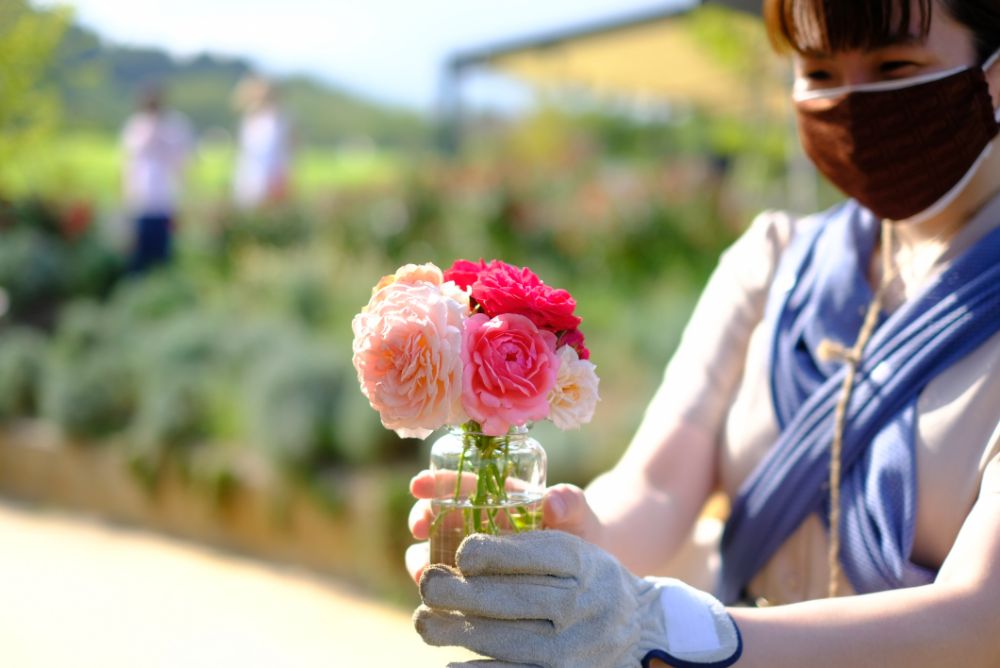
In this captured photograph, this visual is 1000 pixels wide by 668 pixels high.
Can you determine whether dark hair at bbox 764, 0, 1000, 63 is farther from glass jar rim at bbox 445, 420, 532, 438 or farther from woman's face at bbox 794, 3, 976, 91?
glass jar rim at bbox 445, 420, 532, 438

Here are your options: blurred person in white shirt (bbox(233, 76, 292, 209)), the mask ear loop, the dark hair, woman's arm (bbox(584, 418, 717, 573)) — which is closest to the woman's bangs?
the dark hair

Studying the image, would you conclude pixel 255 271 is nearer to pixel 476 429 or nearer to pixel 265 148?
pixel 265 148

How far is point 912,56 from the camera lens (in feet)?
6.12

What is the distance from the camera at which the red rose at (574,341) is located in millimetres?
1470

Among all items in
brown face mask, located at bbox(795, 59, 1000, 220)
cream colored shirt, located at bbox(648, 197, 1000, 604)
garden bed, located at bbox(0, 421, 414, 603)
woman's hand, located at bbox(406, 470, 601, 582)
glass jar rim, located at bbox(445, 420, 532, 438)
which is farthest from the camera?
garden bed, located at bbox(0, 421, 414, 603)

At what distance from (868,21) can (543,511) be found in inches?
35.9

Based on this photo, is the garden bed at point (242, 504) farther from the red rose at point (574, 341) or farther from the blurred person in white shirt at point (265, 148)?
the blurred person in white shirt at point (265, 148)

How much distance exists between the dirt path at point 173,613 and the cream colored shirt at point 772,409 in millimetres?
2172

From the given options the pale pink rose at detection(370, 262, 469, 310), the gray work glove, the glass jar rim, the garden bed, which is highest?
the garden bed

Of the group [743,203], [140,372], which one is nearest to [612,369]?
[140,372]

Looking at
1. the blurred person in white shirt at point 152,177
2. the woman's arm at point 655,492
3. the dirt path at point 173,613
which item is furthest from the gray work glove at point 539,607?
the blurred person in white shirt at point 152,177

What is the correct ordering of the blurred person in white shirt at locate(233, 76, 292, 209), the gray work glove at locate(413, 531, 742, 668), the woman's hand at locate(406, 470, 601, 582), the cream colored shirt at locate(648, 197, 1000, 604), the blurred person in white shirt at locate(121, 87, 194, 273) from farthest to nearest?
the blurred person in white shirt at locate(233, 76, 292, 209), the blurred person in white shirt at locate(121, 87, 194, 273), the cream colored shirt at locate(648, 197, 1000, 604), the woman's hand at locate(406, 470, 601, 582), the gray work glove at locate(413, 531, 742, 668)

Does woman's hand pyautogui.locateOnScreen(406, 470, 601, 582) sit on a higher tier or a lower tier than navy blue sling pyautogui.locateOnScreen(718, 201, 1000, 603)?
lower

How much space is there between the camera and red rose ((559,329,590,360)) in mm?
1470
